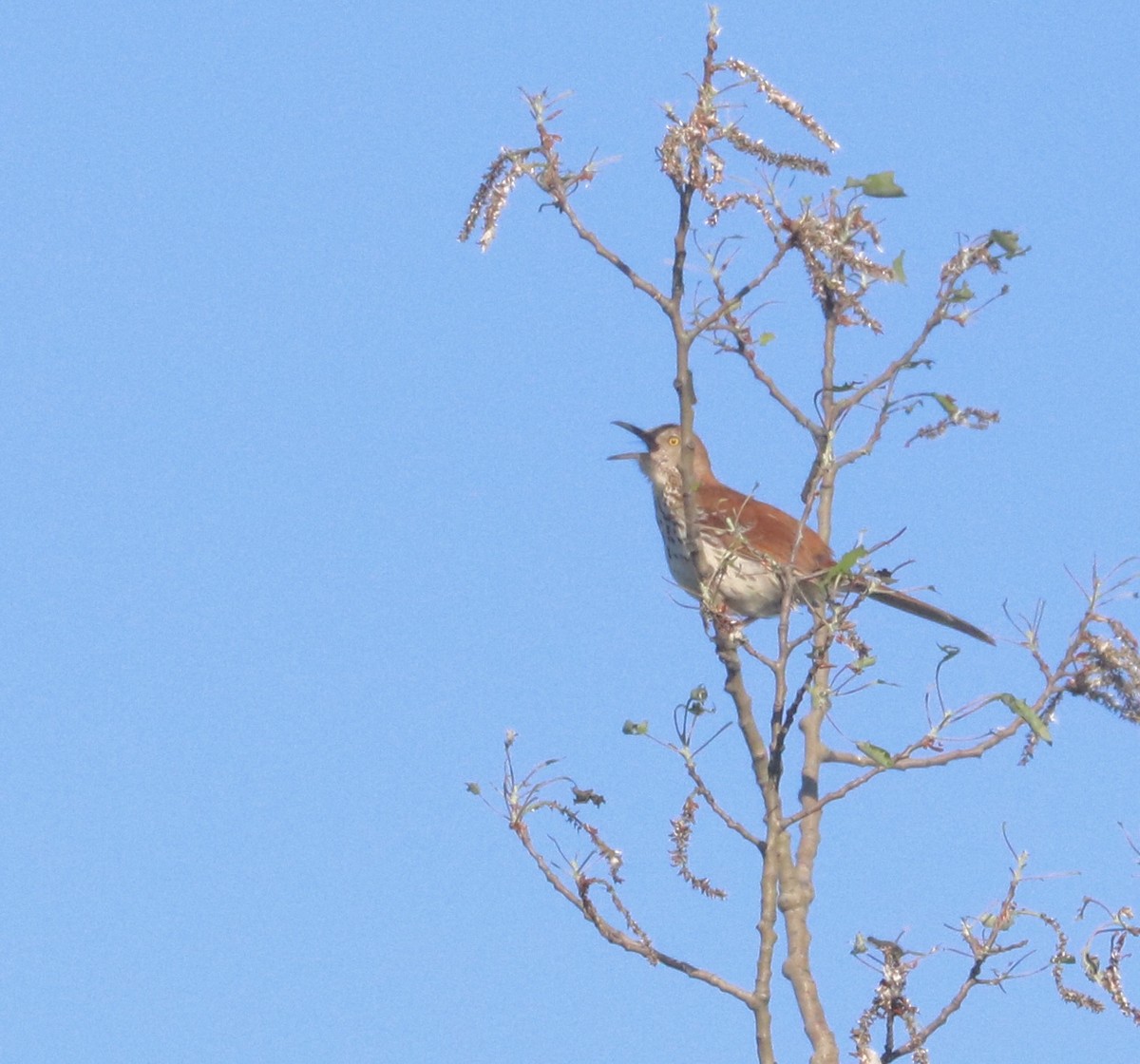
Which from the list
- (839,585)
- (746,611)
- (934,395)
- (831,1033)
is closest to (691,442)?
(839,585)

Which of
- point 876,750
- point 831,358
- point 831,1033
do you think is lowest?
point 831,1033

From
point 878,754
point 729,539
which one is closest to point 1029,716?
point 878,754

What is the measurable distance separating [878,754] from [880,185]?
1095mm

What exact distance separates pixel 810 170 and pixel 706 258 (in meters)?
0.39

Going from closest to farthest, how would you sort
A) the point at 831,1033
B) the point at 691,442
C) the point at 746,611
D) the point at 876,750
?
the point at 831,1033 → the point at 876,750 → the point at 691,442 → the point at 746,611

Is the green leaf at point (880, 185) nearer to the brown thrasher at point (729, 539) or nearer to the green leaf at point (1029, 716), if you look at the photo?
the green leaf at point (1029, 716)

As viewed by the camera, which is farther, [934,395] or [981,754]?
[934,395]

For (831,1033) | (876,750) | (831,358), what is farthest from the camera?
(831,358)

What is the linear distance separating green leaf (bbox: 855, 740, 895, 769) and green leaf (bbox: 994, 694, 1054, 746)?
251 millimetres

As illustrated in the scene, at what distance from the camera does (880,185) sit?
3.23m

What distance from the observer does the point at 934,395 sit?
11.5ft

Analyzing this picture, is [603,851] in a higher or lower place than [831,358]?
lower

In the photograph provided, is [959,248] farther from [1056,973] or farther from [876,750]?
[1056,973]

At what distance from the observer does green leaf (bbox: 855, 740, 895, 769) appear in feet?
9.54
